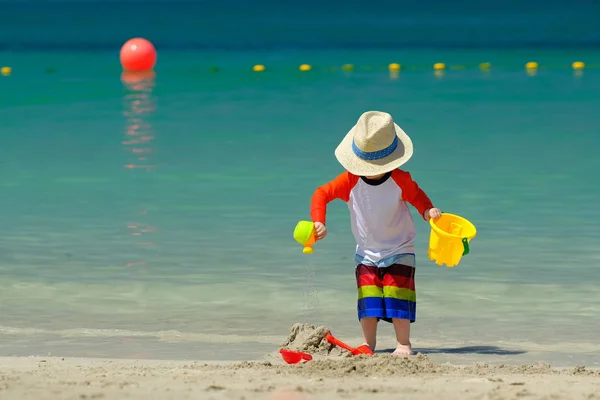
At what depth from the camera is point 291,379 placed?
4512mm

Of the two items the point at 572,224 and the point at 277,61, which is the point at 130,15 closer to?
the point at 277,61

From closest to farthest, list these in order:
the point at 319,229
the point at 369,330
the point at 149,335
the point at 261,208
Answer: the point at 319,229 < the point at 369,330 < the point at 149,335 < the point at 261,208

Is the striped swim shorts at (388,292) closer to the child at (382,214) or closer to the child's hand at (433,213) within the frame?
the child at (382,214)

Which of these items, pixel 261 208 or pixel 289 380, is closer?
pixel 289 380

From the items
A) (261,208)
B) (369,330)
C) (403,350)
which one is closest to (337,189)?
(369,330)

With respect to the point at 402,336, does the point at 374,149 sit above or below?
above

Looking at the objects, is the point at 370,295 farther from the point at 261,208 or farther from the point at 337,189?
the point at 261,208

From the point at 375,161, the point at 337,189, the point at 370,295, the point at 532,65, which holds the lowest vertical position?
the point at 370,295

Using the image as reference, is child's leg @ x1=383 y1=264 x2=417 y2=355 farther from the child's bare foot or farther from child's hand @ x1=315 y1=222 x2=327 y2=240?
child's hand @ x1=315 y1=222 x2=327 y2=240

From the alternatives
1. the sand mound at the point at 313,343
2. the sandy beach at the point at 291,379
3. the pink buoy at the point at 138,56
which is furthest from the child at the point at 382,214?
the pink buoy at the point at 138,56

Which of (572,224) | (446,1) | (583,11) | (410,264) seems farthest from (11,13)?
(410,264)

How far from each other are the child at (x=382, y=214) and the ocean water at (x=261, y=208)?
0.37 metres

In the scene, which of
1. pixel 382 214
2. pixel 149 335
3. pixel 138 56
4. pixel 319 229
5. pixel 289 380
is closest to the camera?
pixel 289 380

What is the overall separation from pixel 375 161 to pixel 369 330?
755mm
